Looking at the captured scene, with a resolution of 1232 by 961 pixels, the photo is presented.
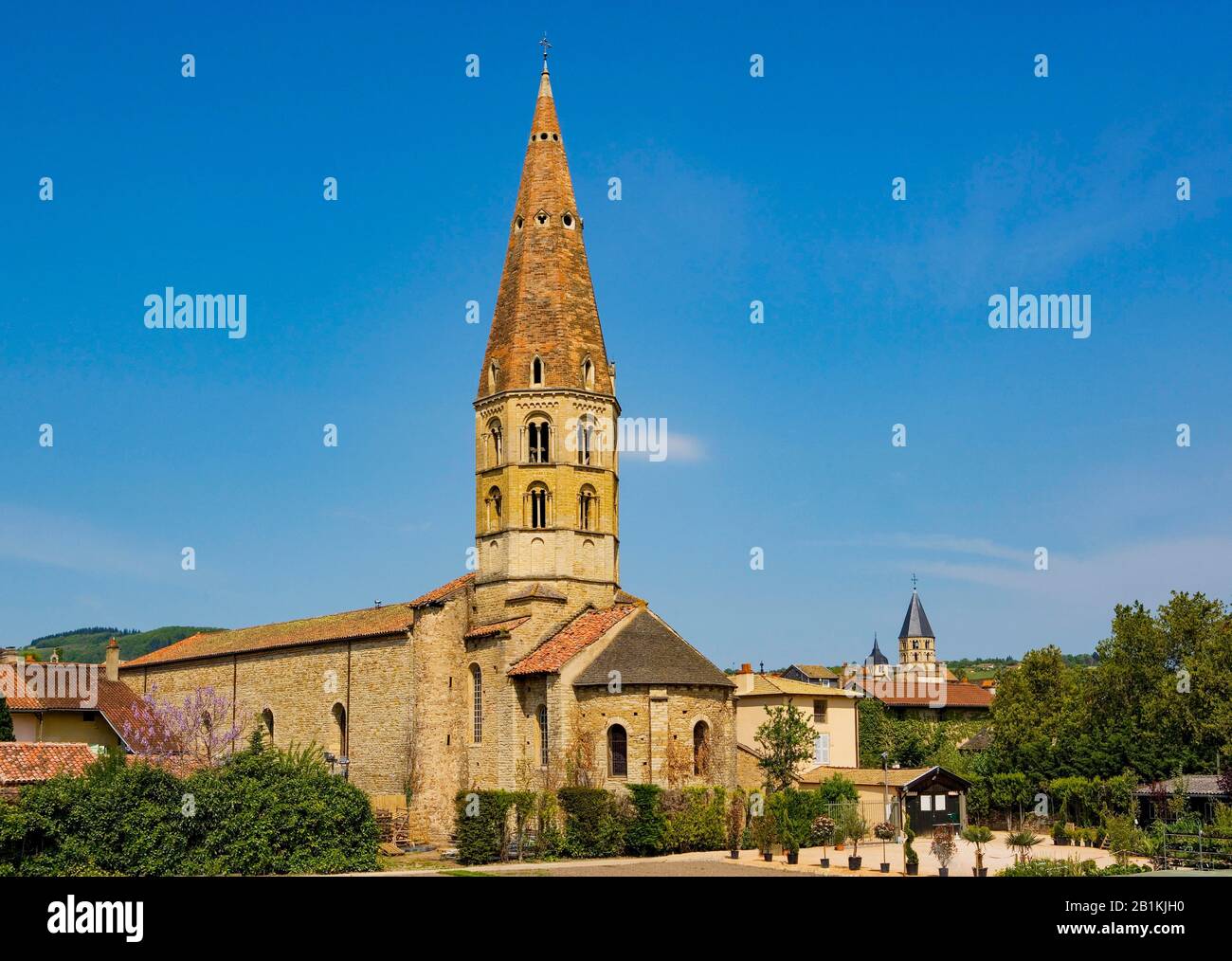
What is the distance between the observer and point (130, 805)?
34625 millimetres

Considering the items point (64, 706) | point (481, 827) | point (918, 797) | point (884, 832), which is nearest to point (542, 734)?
point (481, 827)

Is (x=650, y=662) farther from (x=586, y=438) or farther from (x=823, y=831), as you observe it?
(x=586, y=438)

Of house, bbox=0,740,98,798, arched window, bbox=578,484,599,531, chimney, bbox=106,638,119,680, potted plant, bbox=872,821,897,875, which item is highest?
arched window, bbox=578,484,599,531

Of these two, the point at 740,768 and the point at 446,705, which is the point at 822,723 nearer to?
the point at 740,768

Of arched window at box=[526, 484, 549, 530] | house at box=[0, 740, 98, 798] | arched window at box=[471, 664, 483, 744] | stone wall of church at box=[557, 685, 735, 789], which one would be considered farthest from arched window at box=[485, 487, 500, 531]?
house at box=[0, 740, 98, 798]

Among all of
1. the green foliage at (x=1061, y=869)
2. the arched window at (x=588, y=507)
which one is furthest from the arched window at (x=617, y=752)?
the green foliage at (x=1061, y=869)

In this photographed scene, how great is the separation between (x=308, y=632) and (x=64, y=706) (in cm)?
1243

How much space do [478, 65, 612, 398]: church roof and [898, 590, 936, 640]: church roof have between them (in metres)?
127

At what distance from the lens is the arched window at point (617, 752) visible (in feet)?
156

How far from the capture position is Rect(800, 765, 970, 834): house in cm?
5019

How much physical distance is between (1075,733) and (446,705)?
28.7m

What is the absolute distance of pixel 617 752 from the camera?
47.8 meters

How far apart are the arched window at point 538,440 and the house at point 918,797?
1950 centimetres

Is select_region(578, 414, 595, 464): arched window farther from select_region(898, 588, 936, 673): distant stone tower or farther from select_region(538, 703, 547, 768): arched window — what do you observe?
select_region(898, 588, 936, 673): distant stone tower
